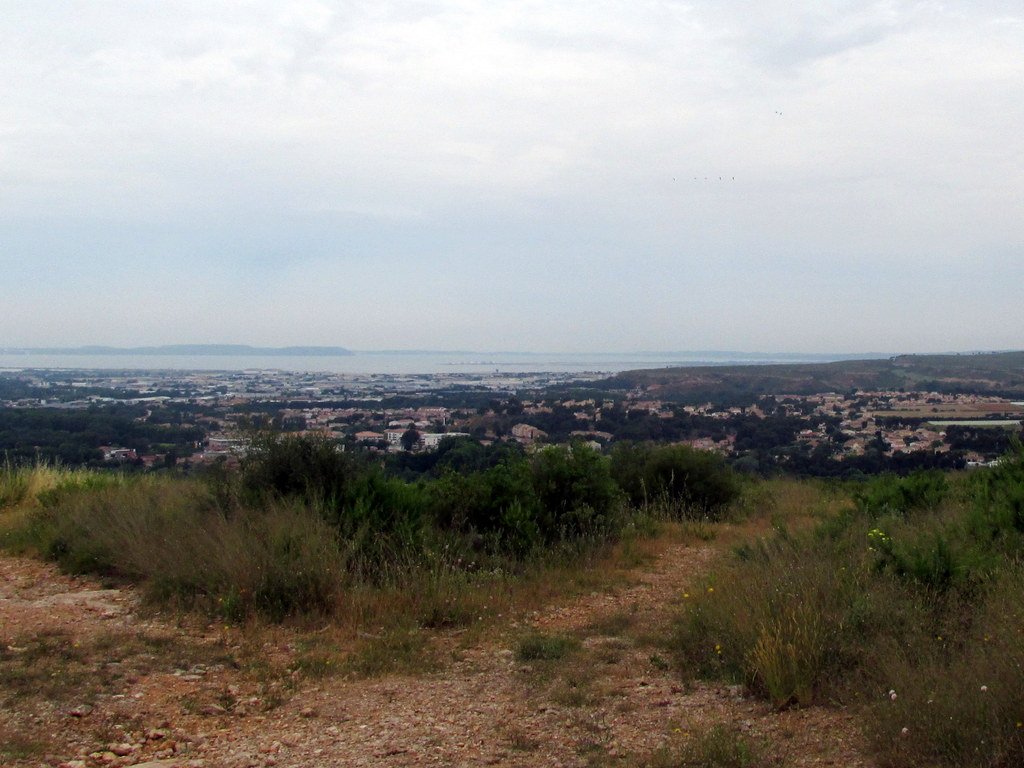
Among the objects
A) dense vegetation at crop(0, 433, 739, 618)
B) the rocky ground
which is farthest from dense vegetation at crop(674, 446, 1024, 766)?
dense vegetation at crop(0, 433, 739, 618)

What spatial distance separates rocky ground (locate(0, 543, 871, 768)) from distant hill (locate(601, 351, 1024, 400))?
2903 centimetres

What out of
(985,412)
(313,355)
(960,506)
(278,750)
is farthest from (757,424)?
(313,355)

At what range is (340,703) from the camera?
4.47m

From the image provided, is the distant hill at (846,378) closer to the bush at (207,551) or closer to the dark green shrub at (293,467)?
the dark green shrub at (293,467)

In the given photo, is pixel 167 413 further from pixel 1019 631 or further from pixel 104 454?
pixel 1019 631

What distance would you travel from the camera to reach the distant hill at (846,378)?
32.5m

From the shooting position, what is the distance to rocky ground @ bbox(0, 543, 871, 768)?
3.69 m

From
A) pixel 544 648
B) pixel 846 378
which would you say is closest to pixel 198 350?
pixel 846 378

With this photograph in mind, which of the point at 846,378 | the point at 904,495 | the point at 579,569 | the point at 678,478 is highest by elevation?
the point at 846,378

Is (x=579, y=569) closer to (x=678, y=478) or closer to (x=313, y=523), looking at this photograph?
(x=313, y=523)

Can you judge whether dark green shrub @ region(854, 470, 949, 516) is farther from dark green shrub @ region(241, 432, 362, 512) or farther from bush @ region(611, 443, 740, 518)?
dark green shrub @ region(241, 432, 362, 512)

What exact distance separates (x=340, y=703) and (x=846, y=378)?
3717cm

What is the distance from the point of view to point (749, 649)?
4.50m

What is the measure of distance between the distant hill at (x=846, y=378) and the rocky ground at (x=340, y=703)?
95.2ft
